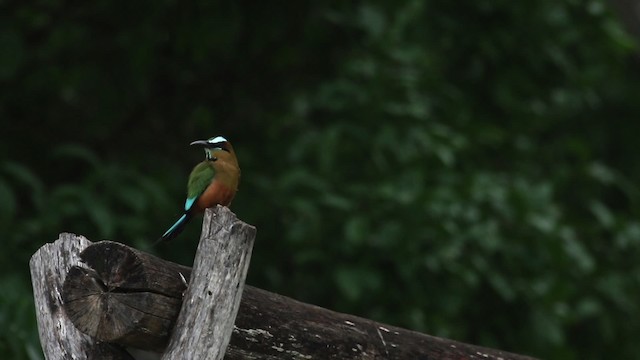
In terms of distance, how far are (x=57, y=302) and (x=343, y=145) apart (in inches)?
145

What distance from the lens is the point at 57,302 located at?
3.04m

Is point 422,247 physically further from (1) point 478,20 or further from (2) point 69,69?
(2) point 69,69

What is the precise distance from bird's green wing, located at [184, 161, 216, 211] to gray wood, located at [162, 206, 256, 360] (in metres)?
0.47

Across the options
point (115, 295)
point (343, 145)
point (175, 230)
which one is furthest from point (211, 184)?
point (343, 145)

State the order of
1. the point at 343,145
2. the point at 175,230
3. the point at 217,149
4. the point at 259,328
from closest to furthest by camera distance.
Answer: the point at 259,328 < the point at 175,230 < the point at 217,149 < the point at 343,145

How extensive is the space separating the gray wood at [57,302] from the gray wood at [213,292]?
0.17 m

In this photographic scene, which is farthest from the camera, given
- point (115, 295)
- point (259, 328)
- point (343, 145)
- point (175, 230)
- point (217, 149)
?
point (343, 145)

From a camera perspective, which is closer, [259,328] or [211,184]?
[259,328]

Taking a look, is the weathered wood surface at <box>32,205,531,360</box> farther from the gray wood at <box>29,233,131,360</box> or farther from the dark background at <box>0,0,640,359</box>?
the dark background at <box>0,0,640,359</box>

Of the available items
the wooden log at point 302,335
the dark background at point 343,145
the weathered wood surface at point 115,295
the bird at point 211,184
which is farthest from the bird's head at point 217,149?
the dark background at point 343,145

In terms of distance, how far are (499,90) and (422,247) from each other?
143 cm

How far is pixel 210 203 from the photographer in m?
3.37

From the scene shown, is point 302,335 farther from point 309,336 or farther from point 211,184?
point 211,184

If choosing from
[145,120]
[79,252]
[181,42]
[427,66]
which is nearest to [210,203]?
[79,252]
